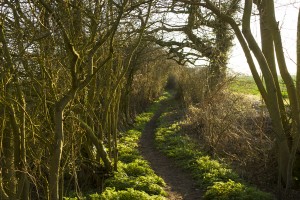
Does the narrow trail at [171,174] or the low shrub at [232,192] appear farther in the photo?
the narrow trail at [171,174]

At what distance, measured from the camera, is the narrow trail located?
8.47 metres

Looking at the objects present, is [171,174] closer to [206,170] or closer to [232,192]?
[206,170]

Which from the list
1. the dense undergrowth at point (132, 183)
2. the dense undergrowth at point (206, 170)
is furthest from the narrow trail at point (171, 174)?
the dense undergrowth at point (132, 183)

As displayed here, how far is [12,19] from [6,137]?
1.99 m

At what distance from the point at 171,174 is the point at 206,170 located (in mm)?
1069

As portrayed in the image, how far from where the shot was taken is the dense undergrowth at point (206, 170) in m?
7.77

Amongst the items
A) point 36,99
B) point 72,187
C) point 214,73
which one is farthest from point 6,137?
point 214,73

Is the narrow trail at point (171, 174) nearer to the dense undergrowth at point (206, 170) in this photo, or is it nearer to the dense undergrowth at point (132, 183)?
the dense undergrowth at point (206, 170)

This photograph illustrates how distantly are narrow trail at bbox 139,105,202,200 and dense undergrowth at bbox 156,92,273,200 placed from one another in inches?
8.5

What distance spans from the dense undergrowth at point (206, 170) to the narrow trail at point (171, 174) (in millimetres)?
216

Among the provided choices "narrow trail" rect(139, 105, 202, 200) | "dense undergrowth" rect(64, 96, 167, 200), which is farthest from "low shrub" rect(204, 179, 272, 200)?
"dense undergrowth" rect(64, 96, 167, 200)

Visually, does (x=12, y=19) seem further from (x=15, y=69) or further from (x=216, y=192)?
(x=216, y=192)

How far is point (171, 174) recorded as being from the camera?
1028 centimetres

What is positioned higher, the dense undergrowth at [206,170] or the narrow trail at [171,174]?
the dense undergrowth at [206,170]
